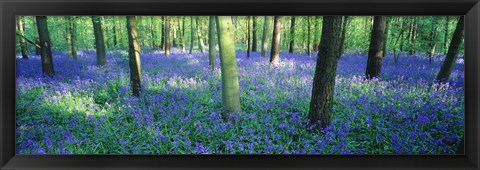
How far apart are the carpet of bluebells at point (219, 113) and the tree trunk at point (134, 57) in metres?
0.14

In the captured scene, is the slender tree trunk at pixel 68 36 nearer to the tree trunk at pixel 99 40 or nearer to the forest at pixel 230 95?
the forest at pixel 230 95

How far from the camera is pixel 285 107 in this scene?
388 cm

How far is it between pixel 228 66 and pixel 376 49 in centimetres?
347

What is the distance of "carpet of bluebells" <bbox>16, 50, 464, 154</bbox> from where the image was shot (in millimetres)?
3158

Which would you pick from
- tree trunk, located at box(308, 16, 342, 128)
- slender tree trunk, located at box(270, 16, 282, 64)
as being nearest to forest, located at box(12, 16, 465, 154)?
tree trunk, located at box(308, 16, 342, 128)

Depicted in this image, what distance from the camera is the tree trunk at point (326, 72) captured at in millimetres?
3029

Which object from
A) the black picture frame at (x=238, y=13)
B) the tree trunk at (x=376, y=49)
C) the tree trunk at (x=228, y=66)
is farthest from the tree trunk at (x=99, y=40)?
the tree trunk at (x=376, y=49)

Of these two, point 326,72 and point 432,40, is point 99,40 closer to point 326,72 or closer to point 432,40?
point 326,72

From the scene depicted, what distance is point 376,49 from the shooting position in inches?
212

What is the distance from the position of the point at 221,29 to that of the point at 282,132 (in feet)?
5.01

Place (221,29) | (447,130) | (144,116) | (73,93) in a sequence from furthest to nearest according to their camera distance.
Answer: (73,93) < (144,116) < (221,29) < (447,130)

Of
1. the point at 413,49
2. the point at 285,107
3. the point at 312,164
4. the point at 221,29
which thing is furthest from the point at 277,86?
the point at 413,49

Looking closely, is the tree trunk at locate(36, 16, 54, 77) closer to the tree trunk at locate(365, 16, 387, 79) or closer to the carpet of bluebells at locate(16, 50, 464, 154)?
the carpet of bluebells at locate(16, 50, 464, 154)

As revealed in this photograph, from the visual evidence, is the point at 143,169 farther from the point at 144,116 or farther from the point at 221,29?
the point at 221,29
